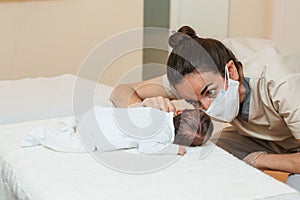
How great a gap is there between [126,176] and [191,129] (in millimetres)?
285

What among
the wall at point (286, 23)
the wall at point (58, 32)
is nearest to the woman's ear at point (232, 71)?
the wall at point (58, 32)

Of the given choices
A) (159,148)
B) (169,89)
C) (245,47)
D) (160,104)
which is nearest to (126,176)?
(159,148)

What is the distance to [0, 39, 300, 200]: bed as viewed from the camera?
1258 mm

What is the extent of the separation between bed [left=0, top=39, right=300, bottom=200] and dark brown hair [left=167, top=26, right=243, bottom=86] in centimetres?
24

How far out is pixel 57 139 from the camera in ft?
5.03

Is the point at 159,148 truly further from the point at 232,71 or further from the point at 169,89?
the point at 169,89

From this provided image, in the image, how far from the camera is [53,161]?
1444 mm

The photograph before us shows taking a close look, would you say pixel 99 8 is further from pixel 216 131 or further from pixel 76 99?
pixel 216 131

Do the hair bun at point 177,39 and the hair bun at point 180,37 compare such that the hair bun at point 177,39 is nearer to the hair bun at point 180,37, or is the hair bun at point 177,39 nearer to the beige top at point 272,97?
the hair bun at point 180,37

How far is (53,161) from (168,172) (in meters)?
0.31

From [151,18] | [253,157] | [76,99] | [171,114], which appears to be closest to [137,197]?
[171,114]

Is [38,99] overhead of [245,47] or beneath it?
beneath

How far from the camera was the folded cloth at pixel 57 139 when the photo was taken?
4.96 feet

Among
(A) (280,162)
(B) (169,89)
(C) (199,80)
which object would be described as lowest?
(A) (280,162)
